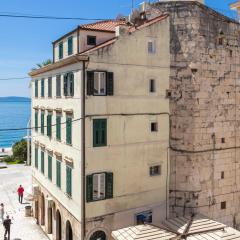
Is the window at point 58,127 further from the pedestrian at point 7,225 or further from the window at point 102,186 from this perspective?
the pedestrian at point 7,225

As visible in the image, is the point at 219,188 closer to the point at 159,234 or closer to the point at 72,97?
the point at 159,234

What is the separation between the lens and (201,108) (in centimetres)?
2348

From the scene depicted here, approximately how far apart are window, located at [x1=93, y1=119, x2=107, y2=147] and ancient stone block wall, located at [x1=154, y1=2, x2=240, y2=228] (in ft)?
17.8

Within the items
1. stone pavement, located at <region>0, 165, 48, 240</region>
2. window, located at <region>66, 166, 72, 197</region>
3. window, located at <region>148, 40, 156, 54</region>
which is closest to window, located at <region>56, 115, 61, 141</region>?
window, located at <region>66, 166, 72, 197</region>

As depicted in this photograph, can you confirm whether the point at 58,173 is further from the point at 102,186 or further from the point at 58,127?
the point at 102,186

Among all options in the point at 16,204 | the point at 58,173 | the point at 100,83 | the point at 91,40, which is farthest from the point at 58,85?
the point at 16,204

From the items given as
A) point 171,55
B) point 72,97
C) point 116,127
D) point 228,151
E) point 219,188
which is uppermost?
point 171,55

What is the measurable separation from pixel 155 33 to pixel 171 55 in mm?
2012

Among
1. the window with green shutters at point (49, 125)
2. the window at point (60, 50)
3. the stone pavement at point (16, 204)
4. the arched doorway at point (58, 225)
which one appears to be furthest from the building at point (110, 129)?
the stone pavement at point (16, 204)

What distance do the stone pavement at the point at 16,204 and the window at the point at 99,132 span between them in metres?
10.3

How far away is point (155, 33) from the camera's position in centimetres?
2264

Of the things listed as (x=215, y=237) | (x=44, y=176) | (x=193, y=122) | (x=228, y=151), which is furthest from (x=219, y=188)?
(x=44, y=176)

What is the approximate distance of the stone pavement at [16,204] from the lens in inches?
1059

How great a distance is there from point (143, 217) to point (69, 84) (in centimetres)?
1007
